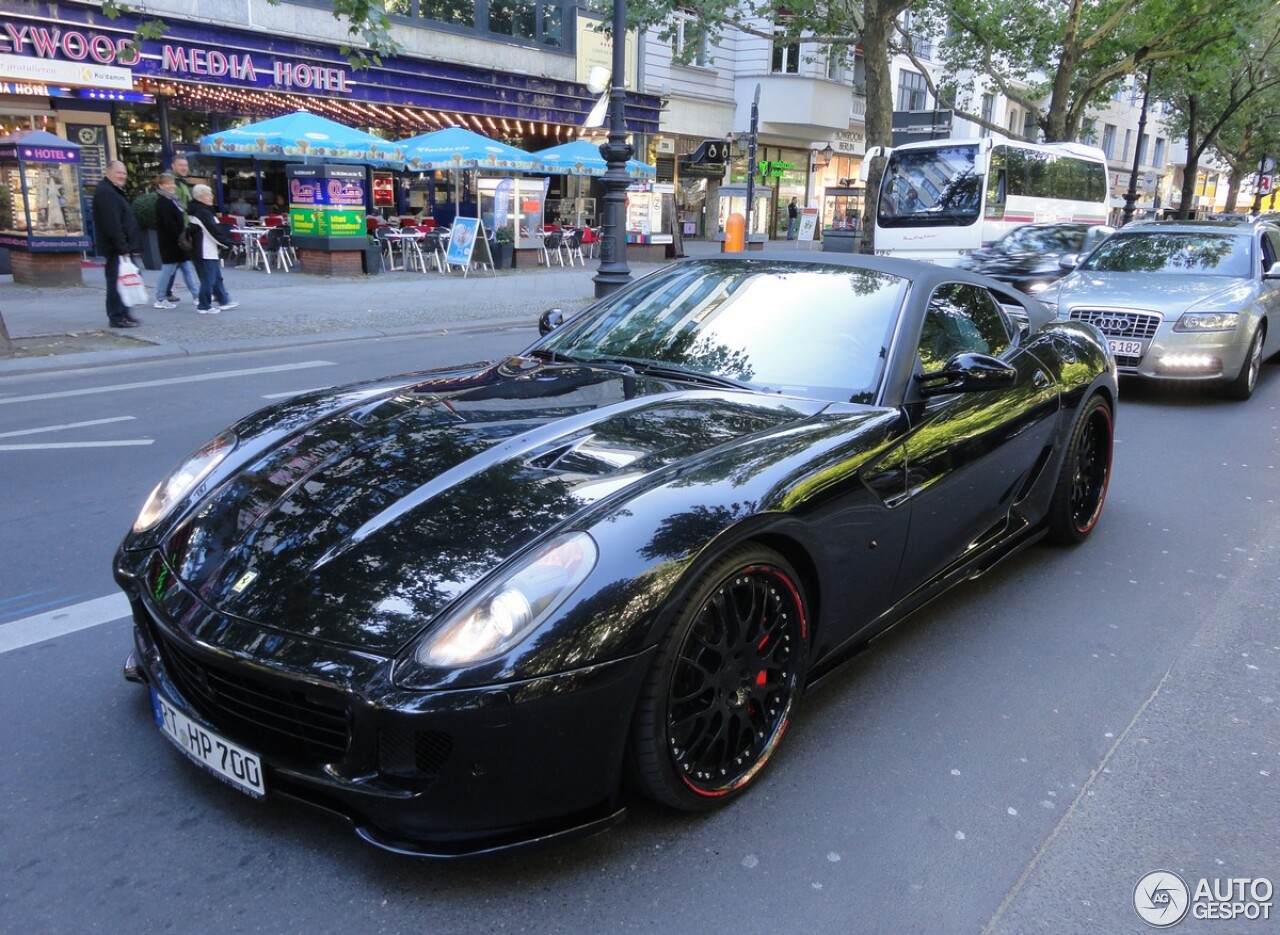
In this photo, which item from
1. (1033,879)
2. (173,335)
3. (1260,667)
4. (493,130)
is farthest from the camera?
(493,130)

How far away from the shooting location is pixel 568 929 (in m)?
2.19

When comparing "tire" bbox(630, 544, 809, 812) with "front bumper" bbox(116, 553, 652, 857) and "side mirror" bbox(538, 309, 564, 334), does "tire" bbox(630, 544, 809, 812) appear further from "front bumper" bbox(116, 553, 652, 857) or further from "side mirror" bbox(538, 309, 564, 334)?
"side mirror" bbox(538, 309, 564, 334)

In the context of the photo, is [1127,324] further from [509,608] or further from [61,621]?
[61,621]

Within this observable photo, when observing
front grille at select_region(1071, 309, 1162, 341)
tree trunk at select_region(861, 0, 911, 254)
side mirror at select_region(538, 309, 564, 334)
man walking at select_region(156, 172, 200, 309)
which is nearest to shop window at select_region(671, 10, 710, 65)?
tree trunk at select_region(861, 0, 911, 254)

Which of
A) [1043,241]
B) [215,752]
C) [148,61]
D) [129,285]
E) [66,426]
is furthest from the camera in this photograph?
[148,61]

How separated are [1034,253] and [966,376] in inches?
434

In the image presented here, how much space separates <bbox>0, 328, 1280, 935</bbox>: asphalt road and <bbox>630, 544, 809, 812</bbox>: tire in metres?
0.14

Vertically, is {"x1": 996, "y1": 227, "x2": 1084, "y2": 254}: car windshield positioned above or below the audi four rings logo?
above

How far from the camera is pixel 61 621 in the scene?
3.64 meters

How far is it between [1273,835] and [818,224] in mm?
36315

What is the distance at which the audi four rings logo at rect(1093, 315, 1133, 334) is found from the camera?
859 centimetres

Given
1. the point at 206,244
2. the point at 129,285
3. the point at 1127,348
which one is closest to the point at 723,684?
the point at 1127,348

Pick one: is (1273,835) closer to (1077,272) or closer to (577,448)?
(577,448)

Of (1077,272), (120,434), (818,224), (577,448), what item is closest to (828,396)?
(577,448)
